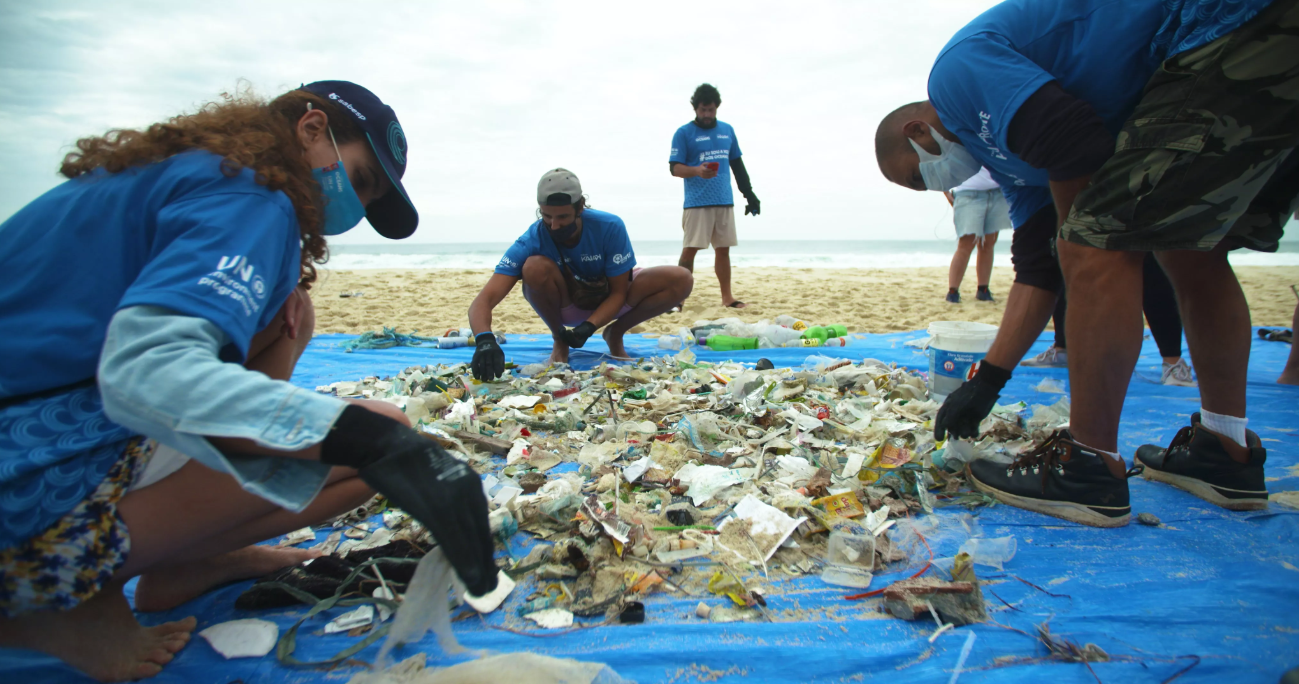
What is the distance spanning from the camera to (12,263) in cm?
94

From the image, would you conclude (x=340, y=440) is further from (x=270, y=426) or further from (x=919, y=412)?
(x=919, y=412)

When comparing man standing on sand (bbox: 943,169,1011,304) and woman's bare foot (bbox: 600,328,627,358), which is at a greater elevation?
man standing on sand (bbox: 943,169,1011,304)

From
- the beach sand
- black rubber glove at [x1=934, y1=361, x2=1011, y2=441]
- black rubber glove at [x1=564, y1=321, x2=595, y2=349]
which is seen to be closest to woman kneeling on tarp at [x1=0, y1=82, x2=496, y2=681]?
black rubber glove at [x1=934, y1=361, x2=1011, y2=441]

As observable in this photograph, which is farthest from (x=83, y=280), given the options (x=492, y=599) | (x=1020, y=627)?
(x=1020, y=627)

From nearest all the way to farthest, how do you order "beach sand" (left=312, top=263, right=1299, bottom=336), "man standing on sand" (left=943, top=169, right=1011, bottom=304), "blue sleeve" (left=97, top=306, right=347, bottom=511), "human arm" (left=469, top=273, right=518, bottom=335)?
"blue sleeve" (left=97, top=306, right=347, bottom=511) < "human arm" (left=469, top=273, right=518, bottom=335) < "beach sand" (left=312, top=263, right=1299, bottom=336) < "man standing on sand" (left=943, top=169, right=1011, bottom=304)

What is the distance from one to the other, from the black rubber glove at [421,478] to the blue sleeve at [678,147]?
5.89 m

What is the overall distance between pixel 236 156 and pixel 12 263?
1.16ft

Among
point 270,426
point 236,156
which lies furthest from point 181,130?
point 270,426

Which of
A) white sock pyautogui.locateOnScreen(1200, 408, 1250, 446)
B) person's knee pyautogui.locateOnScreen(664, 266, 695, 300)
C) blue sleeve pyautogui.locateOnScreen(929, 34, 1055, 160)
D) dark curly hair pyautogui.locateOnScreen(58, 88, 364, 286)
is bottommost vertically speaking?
white sock pyautogui.locateOnScreen(1200, 408, 1250, 446)

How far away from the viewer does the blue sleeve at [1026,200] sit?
A: 228 cm

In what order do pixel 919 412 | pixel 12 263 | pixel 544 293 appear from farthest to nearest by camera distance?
pixel 544 293 → pixel 919 412 → pixel 12 263

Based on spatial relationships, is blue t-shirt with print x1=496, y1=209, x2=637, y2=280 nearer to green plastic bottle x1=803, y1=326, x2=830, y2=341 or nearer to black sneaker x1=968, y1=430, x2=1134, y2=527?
green plastic bottle x1=803, y1=326, x2=830, y2=341

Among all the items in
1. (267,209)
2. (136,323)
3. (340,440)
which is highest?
(267,209)

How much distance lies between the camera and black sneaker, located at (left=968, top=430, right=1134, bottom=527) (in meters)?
1.64
